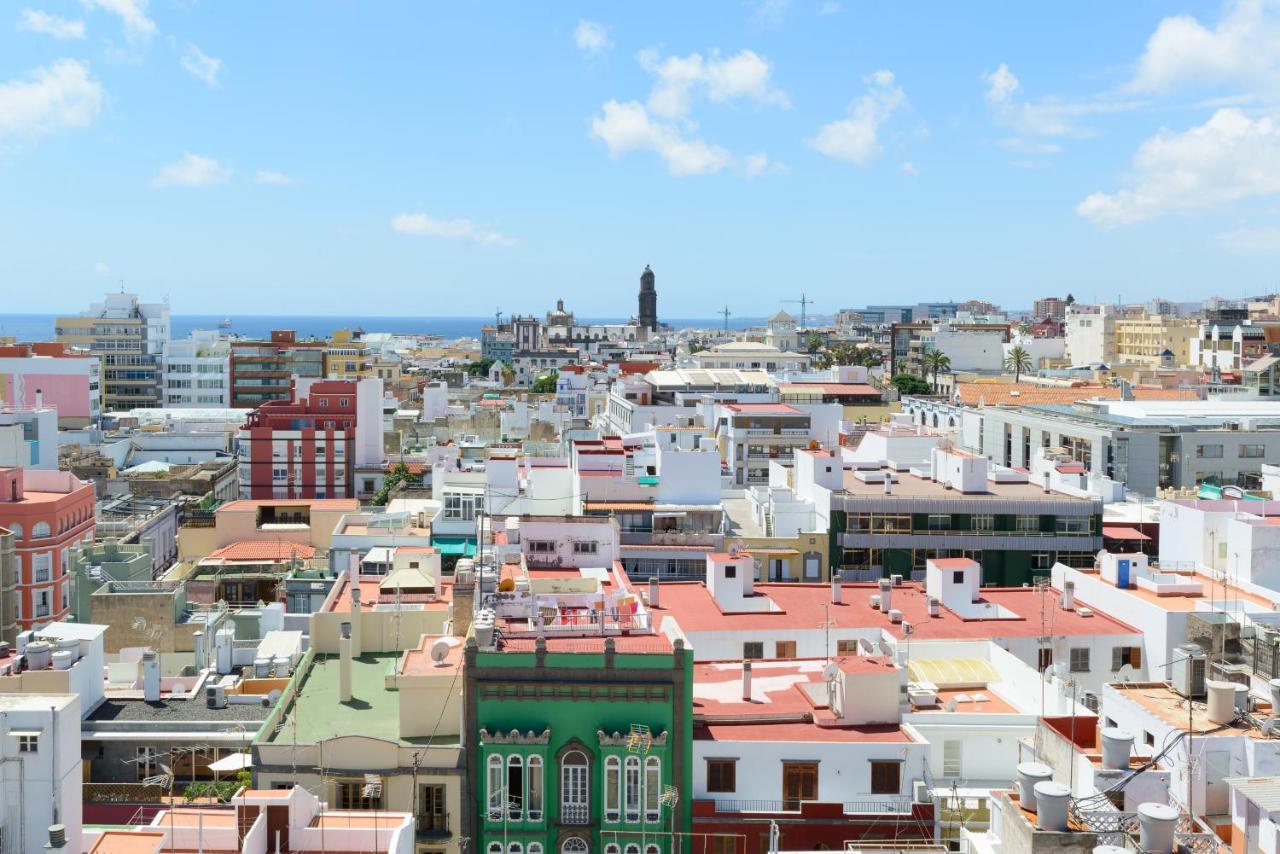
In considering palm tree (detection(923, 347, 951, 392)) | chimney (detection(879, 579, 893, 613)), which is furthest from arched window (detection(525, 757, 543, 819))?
palm tree (detection(923, 347, 951, 392))

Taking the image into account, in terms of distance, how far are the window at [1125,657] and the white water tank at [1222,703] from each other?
1190cm

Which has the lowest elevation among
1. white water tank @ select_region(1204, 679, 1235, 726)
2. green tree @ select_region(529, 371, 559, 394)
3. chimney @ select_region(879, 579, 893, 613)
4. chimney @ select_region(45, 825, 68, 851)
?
chimney @ select_region(45, 825, 68, 851)

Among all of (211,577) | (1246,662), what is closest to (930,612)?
(1246,662)

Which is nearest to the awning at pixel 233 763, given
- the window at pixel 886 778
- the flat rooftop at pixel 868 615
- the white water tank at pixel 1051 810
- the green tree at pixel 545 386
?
the window at pixel 886 778

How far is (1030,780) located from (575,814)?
34.2ft

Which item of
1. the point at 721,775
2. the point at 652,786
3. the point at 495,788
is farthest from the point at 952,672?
the point at 495,788

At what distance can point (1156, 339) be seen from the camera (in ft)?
491

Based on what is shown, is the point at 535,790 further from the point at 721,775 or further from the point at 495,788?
the point at 721,775

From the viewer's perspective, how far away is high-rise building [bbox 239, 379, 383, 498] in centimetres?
8519

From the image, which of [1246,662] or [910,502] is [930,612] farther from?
[910,502]

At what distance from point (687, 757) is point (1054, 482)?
3418cm

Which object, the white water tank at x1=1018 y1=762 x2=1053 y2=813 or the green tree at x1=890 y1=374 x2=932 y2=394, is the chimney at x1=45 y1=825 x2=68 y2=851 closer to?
the white water tank at x1=1018 y1=762 x2=1053 y2=813

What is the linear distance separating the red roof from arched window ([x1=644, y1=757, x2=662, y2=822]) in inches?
1257

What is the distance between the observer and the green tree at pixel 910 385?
142 metres
